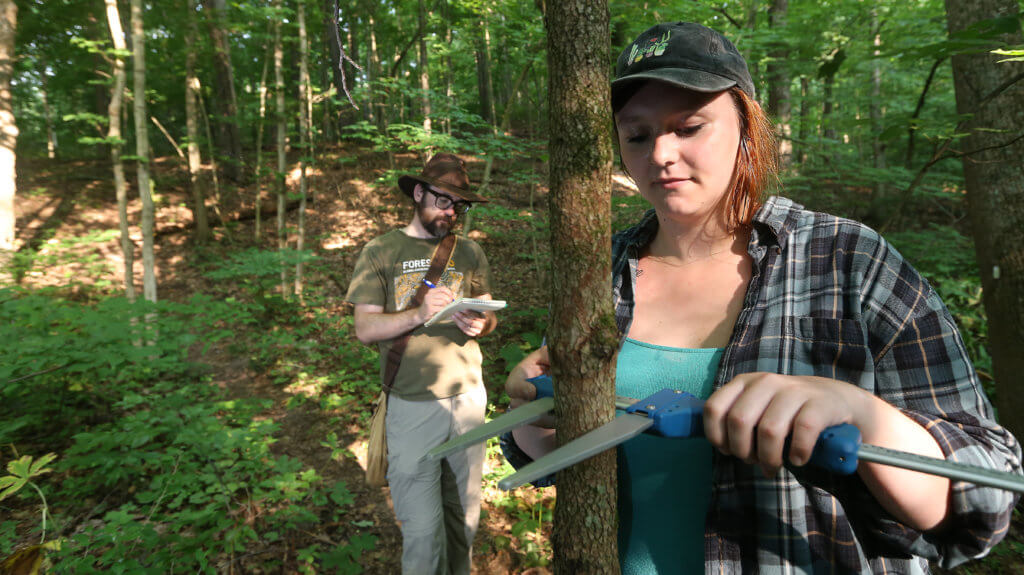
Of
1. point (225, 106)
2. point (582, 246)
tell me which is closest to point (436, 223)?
point (582, 246)

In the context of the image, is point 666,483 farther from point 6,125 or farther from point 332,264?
point 332,264

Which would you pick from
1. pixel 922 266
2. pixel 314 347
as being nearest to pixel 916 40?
pixel 922 266

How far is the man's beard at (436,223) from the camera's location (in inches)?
130

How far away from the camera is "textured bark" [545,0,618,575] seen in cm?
89

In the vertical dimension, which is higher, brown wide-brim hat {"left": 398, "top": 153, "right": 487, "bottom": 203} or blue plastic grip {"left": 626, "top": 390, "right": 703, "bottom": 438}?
brown wide-brim hat {"left": 398, "top": 153, "right": 487, "bottom": 203}

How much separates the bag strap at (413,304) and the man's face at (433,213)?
146 mm

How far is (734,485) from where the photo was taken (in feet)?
3.32

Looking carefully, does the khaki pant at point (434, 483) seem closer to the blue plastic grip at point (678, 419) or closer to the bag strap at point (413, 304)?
the bag strap at point (413, 304)

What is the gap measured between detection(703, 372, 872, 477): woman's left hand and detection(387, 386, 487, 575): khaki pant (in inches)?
101

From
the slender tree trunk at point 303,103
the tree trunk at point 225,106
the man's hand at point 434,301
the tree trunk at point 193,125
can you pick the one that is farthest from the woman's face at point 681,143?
the tree trunk at point 193,125

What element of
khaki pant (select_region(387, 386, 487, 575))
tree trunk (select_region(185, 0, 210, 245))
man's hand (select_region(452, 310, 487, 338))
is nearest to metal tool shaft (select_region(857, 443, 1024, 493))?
man's hand (select_region(452, 310, 487, 338))

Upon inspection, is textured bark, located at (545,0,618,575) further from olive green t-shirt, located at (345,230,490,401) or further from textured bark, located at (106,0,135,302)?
textured bark, located at (106,0,135,302)

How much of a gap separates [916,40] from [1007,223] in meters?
3.93

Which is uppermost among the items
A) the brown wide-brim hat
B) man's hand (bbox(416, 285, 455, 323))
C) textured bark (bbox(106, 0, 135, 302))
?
textured bark (bbox(106, 0, 135, 302))
